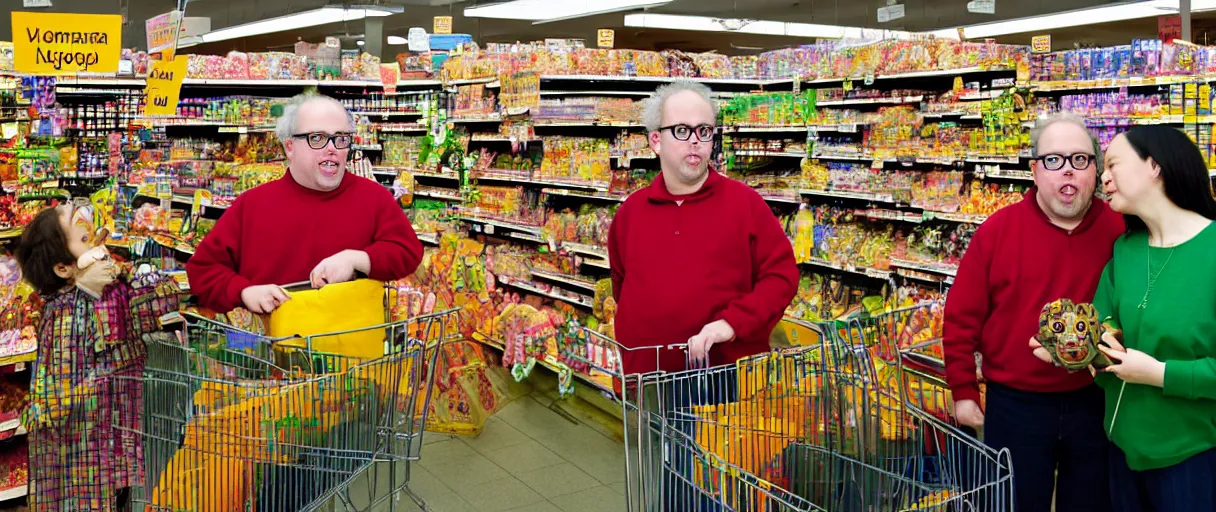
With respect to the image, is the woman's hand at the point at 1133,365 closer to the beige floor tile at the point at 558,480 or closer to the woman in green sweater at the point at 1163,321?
the woman in green sweater at the point at 1163,321

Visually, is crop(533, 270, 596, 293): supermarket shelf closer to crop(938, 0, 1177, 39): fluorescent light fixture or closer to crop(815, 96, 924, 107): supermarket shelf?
crop(815, 96, 924, 107): supermarket shelf

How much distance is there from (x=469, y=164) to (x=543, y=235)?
105 centimetres

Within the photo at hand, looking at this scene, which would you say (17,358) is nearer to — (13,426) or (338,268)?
(13,426)

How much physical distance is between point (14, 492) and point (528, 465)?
234 cm

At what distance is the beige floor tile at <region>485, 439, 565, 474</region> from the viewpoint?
5.51m

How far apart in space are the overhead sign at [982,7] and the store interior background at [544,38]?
0.04 m

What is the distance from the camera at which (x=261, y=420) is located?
9.16ft

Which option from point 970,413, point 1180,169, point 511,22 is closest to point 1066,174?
point 1180,169

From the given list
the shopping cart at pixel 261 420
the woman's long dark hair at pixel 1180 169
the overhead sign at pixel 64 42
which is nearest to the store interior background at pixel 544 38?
the shopping cart at pixel 261 420

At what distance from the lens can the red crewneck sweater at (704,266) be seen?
3066 millimetres

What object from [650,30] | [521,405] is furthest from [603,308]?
[650,30]

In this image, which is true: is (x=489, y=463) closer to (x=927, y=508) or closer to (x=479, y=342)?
(x=479, y=342)

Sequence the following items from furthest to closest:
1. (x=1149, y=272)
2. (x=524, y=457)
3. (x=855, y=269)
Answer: (x=855, y=269) → (x=524, y=457) → (x=1149, y=272)

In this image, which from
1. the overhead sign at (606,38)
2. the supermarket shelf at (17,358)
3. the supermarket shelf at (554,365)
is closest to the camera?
the supermarket shelf at (17,358)
